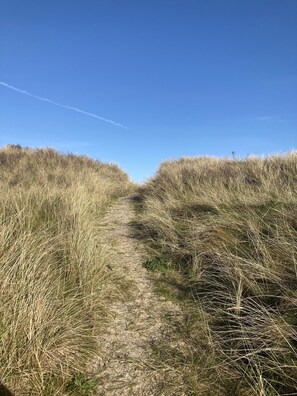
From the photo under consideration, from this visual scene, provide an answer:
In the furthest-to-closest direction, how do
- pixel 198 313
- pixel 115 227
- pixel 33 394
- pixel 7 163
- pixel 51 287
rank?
pixel 7 163, pixel 115 227, pixel 198 313, pixel 51 287, pixel 33 394

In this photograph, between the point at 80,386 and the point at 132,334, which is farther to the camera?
the point at 132,334

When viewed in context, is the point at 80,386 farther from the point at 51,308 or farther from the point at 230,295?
the point at 230,295

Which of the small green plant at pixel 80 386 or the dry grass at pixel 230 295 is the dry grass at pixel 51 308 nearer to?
the small green plant at pixel 80 386

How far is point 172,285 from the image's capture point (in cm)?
494

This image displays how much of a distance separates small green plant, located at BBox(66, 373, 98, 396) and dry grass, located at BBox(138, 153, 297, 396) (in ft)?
1.84

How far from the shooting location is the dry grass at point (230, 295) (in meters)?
2.91

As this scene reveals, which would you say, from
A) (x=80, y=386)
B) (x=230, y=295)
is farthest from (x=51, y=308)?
(x=230, y=295)

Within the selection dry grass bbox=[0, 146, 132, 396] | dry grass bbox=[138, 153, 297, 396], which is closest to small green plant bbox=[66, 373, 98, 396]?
dry grass bbox=[0, 146, 132, 396]

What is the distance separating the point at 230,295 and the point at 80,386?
178cm

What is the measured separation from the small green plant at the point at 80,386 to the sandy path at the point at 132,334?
8 centimetres

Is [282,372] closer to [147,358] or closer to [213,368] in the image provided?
[213,368]

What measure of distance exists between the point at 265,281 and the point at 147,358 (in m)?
1.72

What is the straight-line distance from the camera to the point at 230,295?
3.81 meters

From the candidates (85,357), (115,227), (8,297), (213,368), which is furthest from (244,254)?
(115,227)
